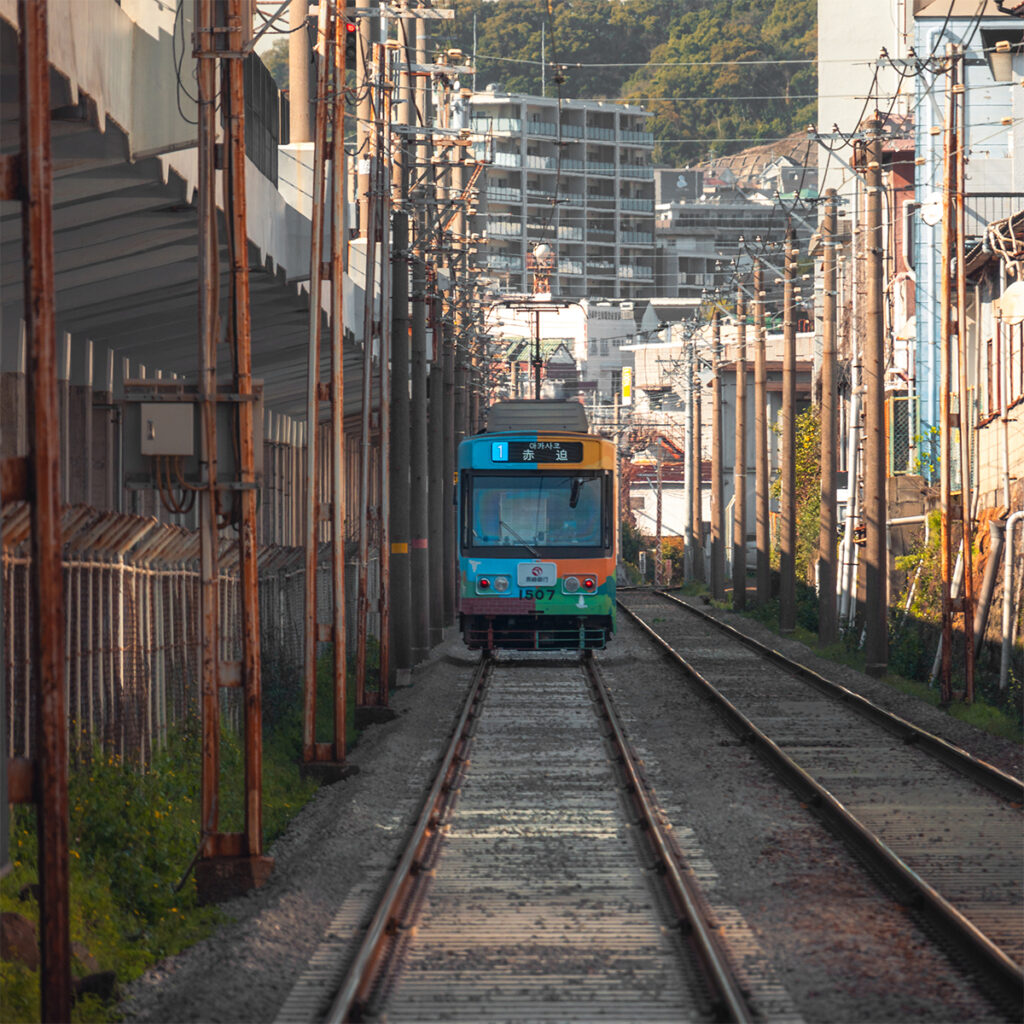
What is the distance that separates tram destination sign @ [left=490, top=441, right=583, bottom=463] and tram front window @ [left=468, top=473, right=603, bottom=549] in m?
0.26

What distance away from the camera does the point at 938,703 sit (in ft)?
80.6

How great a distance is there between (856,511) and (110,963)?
1197 inches

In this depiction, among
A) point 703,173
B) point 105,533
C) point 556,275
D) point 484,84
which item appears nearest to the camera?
point 105,533

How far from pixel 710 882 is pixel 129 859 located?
3.90m

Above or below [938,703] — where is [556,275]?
above

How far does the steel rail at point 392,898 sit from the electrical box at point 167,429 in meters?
3.15

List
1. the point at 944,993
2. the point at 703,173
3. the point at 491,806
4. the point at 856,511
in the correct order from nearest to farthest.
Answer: the point at 944,993, the point at 491,806, the point at 856,511, the point at 703,173

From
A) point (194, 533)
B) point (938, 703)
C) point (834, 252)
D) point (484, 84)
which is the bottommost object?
point (938, 703)

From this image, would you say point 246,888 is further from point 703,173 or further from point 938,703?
point 703,173

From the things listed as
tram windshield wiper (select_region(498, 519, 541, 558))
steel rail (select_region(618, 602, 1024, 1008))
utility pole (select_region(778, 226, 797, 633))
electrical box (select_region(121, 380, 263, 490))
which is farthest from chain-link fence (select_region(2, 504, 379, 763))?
utility pole (select_region(778, 226, 797, 633))

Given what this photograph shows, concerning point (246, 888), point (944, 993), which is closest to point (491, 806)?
point (246, 888)

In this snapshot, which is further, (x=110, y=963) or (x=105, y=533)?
(x=105, y=533)

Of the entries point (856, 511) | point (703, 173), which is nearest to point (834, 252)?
point (856, 511)

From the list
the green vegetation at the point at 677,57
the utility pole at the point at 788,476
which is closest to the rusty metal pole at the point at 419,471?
the utility pole at the point at 788,476
